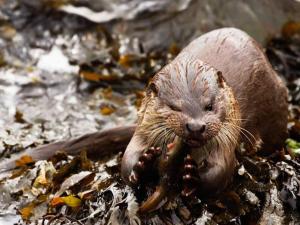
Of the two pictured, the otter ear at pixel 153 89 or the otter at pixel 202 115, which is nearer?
the otter at pixel 202 115

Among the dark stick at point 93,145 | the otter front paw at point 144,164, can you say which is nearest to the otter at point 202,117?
the otter front paw at point 144,164

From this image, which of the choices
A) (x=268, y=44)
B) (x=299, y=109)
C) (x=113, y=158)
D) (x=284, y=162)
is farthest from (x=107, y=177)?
(x=268, y=44)

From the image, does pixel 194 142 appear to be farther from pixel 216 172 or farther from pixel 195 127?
pixel 216 172

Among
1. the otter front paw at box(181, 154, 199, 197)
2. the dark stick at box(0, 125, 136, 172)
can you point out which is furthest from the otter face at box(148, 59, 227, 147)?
the dark stick at box(0, 125, 136, 172)

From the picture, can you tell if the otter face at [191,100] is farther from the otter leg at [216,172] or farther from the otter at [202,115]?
the otter leg at [216,172]

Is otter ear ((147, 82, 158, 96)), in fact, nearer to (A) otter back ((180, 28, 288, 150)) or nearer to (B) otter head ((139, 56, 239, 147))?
(B) otter head ((139, 56, 239, 147))

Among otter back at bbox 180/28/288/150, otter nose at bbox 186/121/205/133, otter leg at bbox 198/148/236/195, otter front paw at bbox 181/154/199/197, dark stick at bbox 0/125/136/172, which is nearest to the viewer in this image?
otter nose at bbox 186/121/205/133
